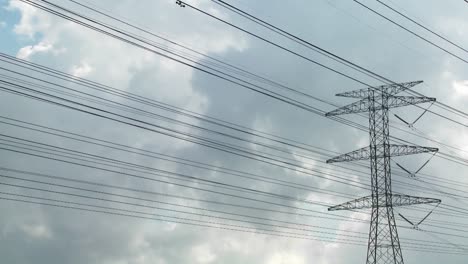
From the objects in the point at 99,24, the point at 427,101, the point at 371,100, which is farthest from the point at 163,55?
the point at 371,100

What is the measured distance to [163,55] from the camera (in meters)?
22.5

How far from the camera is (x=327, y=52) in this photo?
22625 mm

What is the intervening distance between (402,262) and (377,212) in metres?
4.30

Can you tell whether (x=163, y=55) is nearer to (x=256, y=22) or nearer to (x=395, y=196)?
(x=256, y=22)

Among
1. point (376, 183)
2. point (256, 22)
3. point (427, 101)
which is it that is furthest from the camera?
point (376, 183)

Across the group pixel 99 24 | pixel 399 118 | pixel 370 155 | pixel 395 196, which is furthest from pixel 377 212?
pixel 99 24

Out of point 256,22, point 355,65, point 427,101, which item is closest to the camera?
point 256,22

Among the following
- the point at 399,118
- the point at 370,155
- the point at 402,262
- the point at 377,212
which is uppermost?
the point at 399,118

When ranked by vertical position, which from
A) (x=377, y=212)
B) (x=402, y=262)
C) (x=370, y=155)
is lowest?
(x=402, y=262)

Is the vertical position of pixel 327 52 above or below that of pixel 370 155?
below

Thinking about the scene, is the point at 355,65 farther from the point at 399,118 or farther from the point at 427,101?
the point at 399,118

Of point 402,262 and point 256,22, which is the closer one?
point 256,22

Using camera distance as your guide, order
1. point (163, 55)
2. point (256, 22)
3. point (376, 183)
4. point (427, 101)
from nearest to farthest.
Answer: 1. point (256, 22)
2. point (163, 55)
3. point (427, 101)
4. point (376, 183)

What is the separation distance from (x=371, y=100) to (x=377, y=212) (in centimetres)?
1013
